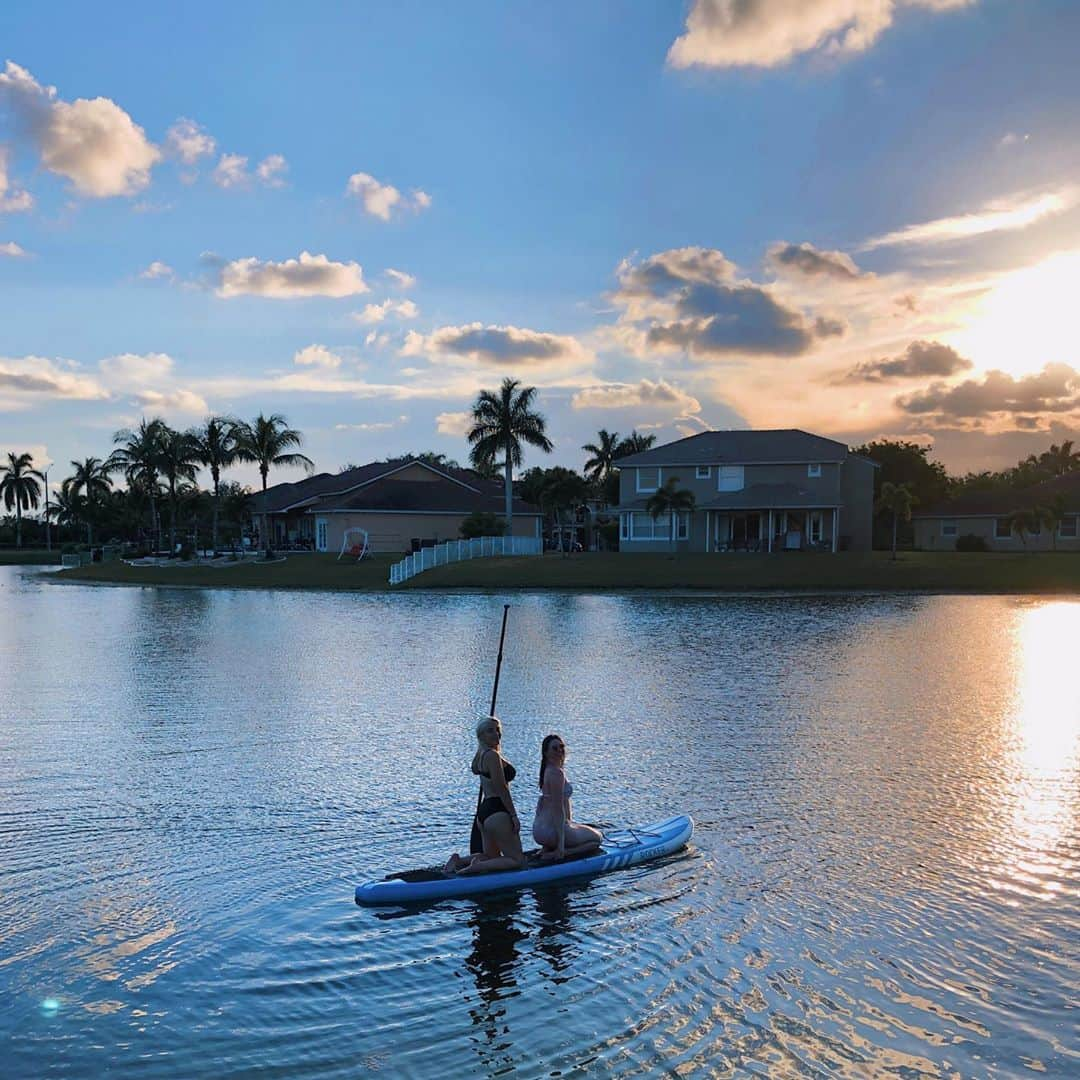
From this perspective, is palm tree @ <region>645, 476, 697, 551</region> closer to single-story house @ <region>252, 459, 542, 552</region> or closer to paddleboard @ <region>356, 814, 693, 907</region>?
single-story house @ <region>252, 459, 542, 552</region>

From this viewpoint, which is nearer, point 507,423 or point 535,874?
point 535,874

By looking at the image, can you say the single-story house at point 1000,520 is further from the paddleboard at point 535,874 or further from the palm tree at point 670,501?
the paddleboard at point 535,874

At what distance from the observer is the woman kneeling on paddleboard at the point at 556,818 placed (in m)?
9.00

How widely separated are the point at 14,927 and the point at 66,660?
16.9 metres

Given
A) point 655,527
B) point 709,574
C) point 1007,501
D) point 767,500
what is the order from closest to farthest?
point 709,574 → point 767,500 → point 655,527 → point 1007,501

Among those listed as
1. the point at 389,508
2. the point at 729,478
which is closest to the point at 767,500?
the point at 729,478

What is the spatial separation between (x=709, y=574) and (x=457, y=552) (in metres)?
13.4

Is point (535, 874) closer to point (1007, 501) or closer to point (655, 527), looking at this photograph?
point (655, 527)

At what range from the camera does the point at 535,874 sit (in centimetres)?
875

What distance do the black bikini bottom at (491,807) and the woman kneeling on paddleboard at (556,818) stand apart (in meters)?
0.47

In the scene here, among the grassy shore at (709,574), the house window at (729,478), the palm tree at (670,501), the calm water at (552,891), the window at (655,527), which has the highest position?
the house window at (729,478)

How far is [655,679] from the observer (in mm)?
20562

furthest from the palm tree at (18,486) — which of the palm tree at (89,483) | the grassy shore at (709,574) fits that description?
the grassy shore at (709,574)

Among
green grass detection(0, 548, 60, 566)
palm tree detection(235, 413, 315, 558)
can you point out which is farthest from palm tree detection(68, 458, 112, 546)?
palm tree detection(235, 413, 315, 558)
